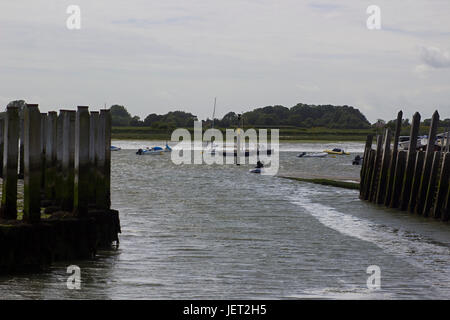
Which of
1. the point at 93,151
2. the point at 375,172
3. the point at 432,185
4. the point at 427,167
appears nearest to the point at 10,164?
the point at 93,151

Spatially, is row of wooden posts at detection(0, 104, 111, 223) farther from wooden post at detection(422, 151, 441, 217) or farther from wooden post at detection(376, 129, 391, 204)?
wooden post at detection(376, 129, 391, 204)

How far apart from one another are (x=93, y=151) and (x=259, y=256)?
5562 millimetres

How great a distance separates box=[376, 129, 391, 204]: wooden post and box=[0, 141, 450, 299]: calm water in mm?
913

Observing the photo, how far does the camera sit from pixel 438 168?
2880 centimetres

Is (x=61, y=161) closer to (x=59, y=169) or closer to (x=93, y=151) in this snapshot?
(x=59, y=169)

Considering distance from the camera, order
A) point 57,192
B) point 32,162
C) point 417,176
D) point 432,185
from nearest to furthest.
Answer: point 32,162
point 57,192
point 432,185
point 417,176

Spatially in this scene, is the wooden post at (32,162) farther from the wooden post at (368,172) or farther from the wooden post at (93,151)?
the wooden post at (368,172)

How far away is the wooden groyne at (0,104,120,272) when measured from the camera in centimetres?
1716

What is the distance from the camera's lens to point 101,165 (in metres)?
21.8

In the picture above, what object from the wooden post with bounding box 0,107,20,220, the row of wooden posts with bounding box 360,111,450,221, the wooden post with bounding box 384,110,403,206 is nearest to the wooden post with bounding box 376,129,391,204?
the row of wooden posts with bounding box 360,111,450,221

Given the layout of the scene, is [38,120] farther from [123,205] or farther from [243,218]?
[123,205]

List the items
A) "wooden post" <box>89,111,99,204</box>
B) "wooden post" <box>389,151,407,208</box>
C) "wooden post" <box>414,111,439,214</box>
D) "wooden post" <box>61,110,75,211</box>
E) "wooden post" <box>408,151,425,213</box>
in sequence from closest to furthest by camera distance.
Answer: "wooden post" <box>61,110,75,211</box> < "wooden post" <box>89,111,99,204</box> < "wooden post" <box>414,111,439,214</box> < "wooden post" <box>408,151,425,213</box> < "wooden post" <box>389,151,407,208</box>

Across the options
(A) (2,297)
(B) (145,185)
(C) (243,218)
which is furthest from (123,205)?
(A) (2,297)

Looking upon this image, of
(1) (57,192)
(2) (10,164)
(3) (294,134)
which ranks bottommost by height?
(3) (294,134)
